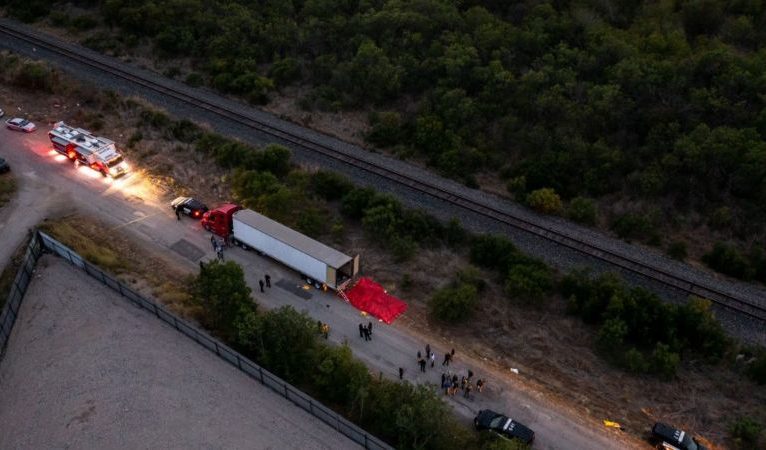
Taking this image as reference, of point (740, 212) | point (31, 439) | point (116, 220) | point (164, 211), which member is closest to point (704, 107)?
point (740, 212)

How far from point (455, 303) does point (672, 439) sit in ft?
34.4

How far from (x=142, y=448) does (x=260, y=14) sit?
43.1 m

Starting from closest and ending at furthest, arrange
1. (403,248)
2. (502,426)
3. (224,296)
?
(502,426), (224,296), (403,248)

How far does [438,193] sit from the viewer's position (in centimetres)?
3953

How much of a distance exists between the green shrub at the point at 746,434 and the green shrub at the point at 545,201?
1519 centimetres

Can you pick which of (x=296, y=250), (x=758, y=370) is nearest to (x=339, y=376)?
(x=296, y=250)

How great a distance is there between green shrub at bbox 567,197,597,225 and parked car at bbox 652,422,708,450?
13937 millimetres

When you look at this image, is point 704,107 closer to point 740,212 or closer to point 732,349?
point 740,212

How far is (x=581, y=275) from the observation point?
1267 inches

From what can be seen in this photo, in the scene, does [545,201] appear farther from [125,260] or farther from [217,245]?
[125,260]

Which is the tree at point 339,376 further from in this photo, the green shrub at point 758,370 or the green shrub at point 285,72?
the green shrub at point 285,72

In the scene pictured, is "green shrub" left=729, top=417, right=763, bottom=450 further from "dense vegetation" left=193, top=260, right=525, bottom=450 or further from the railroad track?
"dense vegetation" left=193, top=260, right=525, bottom=450

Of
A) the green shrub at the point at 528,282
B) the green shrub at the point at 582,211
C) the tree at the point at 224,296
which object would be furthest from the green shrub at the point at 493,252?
the tree at the point at 224,296

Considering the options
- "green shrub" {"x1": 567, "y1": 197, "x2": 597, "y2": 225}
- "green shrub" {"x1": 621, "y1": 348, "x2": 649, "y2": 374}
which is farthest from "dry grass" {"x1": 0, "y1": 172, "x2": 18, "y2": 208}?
"green shrub" {"x1": 621, "y1": 348, "x2": 649, "y2": 374}
